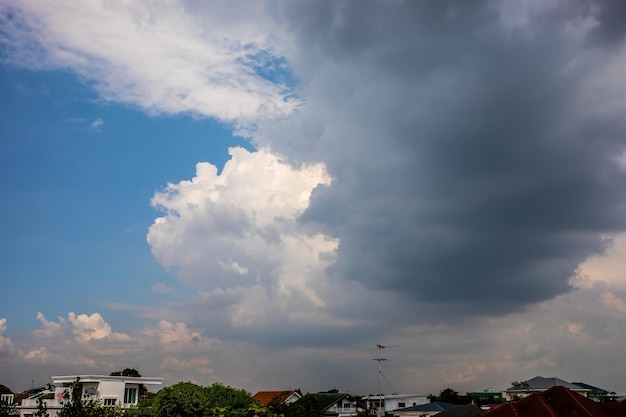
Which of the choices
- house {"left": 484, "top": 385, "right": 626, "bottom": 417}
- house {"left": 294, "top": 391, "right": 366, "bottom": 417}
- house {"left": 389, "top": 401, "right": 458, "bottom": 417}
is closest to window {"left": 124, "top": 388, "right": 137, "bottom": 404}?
house {"left": 294, "top": 391, "right": 366, "bottom": 417}

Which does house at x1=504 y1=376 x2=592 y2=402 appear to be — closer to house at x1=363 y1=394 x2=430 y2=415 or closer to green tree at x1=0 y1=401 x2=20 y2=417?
house at x1=363 y1=394 x2=430 y2=415

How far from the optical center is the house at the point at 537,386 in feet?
342

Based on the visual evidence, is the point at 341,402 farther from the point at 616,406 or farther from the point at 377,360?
the point at 616,406

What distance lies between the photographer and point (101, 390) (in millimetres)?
71000

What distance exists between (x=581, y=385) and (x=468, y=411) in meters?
38.0

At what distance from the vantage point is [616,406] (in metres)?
58.9

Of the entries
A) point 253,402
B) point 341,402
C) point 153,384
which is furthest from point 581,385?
point 153,384

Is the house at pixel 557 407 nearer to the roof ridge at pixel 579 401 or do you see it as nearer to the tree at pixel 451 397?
the roof ridge at pixel 579 401

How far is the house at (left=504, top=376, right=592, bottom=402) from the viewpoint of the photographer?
10412 centimetres

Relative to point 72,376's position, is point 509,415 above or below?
below

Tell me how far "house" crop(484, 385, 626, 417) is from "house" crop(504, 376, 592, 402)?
47.8 meters

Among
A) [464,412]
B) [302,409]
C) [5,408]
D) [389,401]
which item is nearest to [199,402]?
[302,409]

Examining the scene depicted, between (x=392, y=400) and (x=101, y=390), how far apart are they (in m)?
61.8

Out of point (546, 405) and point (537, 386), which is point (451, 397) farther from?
point (546, 405)
